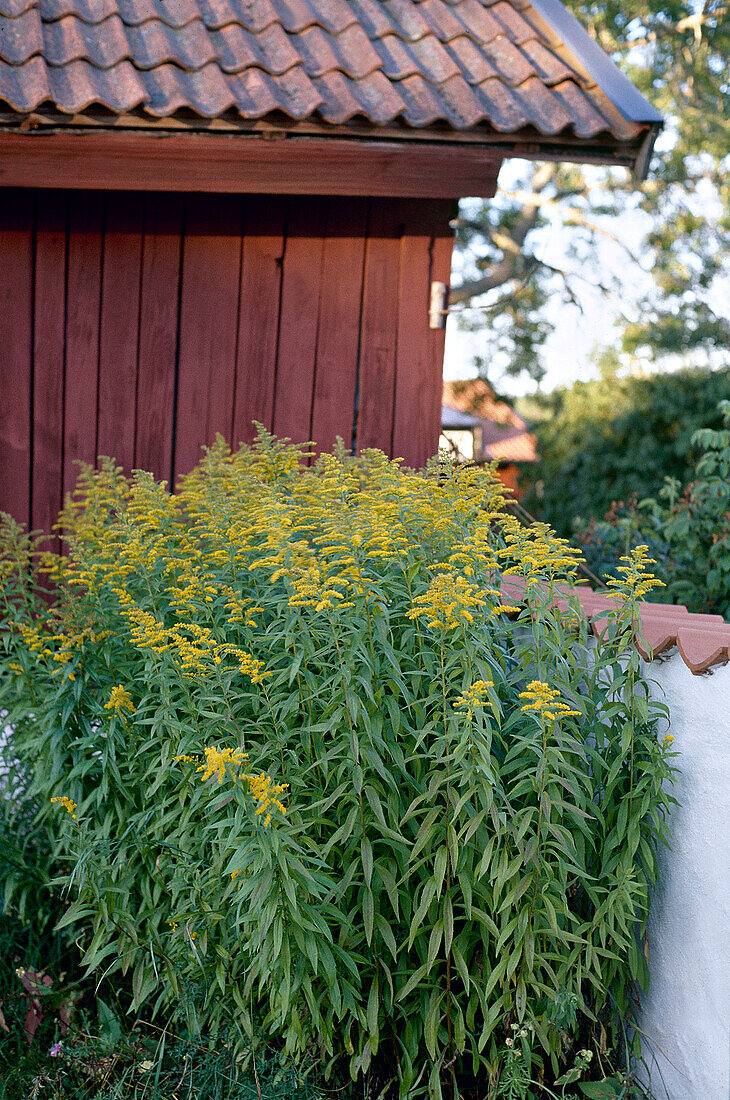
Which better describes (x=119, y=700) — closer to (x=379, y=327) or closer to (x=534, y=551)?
(x=534, y=551)

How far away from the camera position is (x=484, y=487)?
2926mm

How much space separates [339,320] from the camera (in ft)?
14.5

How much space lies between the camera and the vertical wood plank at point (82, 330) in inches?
170

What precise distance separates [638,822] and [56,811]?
5.71 ft

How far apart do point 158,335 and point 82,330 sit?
1.13 ft

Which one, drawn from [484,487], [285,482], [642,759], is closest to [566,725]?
[642,759]

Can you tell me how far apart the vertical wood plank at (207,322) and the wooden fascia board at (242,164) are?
397mm

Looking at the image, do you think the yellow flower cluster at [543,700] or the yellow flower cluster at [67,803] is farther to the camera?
the yellow flower cluster at [67,803]

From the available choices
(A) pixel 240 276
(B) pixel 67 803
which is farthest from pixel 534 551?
(A) pixel 240 276

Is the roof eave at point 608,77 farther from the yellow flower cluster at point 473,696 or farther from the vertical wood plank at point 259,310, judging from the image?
the yellow flower cluster at point 473,696

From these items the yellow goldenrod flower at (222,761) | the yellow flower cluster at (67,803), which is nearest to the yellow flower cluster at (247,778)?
the yellow goldenrod flower at (222,761)

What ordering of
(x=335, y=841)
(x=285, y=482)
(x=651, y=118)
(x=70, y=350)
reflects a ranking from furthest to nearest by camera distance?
(x=70, y=350) < (x=651, y=118) < (x=285, y=482) < (x=335, y=841)

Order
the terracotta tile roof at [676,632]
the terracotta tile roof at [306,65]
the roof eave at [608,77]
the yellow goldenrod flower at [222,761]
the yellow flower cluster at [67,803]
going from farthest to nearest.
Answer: the roof eave at [608,77] < the terracotta tile roof at [306,65] < the yellow flower cluster at [67,803] < the terracotta tile roof at [676,632] < the yellow goldenrod flower at [222,761]

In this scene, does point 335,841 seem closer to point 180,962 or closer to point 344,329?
point 180,962
